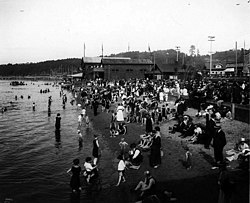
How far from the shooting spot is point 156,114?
83.0 feet

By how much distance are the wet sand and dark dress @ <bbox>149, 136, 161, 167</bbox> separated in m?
0.31

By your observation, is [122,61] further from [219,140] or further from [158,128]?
[219,140]

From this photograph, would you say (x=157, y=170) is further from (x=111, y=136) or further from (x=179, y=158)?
(x=111, y=136)

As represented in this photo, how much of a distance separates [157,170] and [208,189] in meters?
3.23

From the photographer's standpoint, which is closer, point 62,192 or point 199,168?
point 62,192

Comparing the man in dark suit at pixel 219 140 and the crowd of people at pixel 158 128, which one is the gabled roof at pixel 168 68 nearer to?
the crowd of people at pixel 158 128

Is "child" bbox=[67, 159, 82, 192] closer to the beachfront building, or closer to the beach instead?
the beach

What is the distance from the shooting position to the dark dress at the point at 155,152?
13562 millimetres

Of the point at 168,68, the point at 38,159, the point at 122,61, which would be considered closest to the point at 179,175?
the point at 38,159

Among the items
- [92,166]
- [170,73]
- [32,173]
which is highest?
[170,73]

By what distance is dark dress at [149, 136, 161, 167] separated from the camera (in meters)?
13.6

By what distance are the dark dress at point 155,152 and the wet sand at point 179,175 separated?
1.03 ft

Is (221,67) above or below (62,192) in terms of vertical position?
above

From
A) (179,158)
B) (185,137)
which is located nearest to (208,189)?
(179,158)
